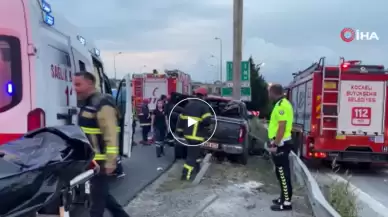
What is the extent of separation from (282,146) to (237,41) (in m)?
8.36

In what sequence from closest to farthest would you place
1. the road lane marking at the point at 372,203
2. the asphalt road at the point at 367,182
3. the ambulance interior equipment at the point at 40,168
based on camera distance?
the ambulance interior equipment at the point at 40,168
the road lane marking at the point at 372,203
the asphalt road at the point at 367,182

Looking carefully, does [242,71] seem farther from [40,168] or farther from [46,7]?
[40,168]

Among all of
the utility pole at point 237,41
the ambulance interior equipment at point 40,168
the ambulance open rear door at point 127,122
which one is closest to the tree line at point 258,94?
the utility pole at point 237,41

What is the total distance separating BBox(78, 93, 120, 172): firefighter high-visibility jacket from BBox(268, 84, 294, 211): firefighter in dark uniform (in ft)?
8.55

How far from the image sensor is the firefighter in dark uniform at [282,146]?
654 cm

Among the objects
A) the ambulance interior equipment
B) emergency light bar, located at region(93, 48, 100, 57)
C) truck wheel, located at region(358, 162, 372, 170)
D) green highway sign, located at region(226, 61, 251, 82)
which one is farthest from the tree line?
the ambulance interior equipment

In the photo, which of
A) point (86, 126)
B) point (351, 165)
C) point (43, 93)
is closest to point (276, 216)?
point (86, 126)

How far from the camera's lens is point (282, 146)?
6668mm

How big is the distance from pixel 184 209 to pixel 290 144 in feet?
5.81

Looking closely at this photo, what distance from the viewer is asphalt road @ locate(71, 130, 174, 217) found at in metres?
7.56

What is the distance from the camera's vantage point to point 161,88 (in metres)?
25.1

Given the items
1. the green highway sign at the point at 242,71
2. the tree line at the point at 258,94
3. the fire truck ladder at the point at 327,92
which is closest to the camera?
the fire truck ladder at the point at 327,92

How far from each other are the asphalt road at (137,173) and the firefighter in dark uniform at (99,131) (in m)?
1.58
